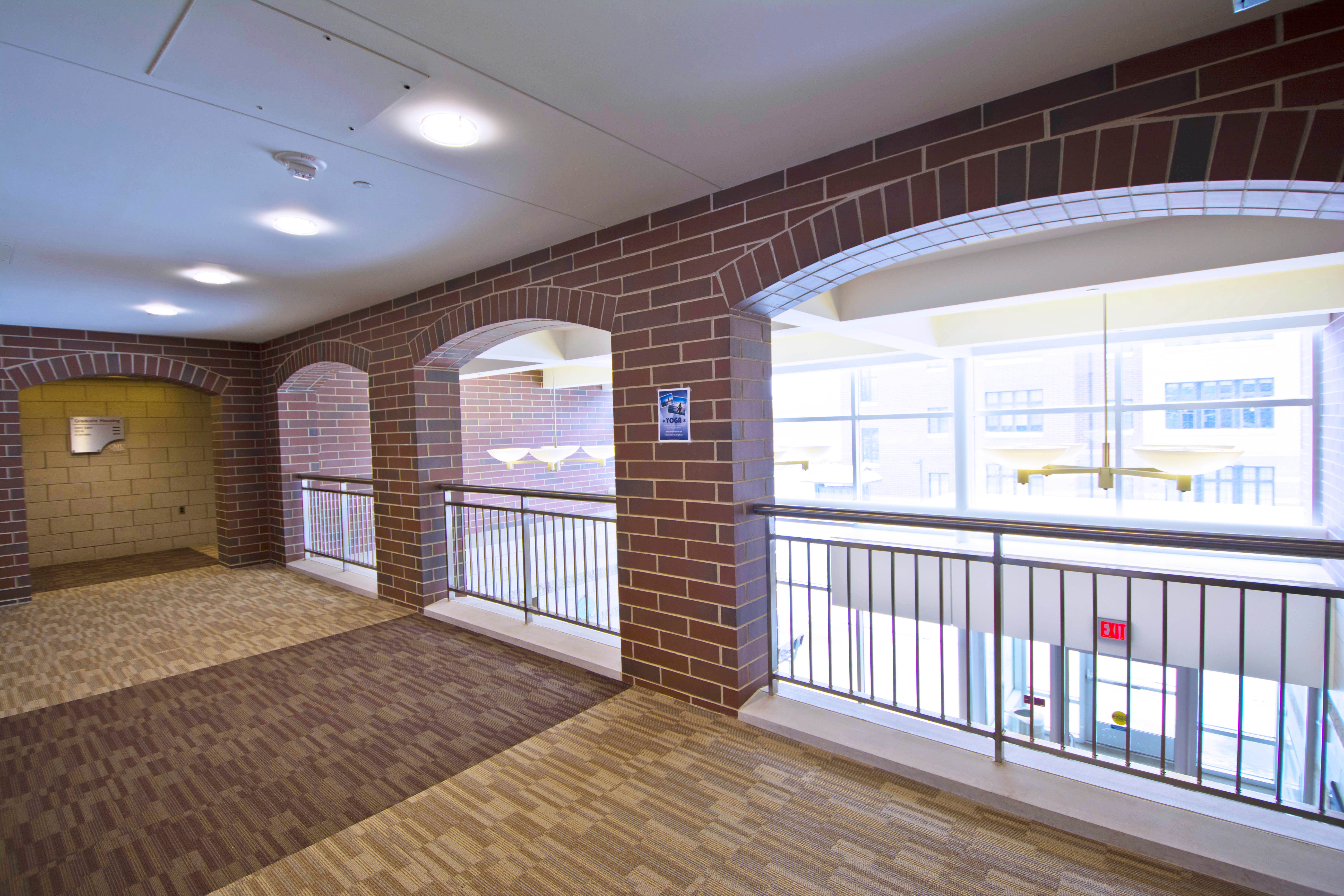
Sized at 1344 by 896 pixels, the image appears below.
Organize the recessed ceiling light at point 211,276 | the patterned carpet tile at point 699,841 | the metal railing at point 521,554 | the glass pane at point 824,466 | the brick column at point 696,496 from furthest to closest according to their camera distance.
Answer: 1. the glass pane at point 824,466
2. the recessed ceiling light at point 211,276
3. the metal railing at point 521,554
4. the brick column at point 696,496
5. the patterned carpet tile at point 699,841

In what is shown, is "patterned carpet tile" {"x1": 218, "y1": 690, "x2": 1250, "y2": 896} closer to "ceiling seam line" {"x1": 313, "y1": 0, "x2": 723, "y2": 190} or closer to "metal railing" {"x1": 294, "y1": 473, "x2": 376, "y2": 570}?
"ceiling seam line" {"x1": 313, "y1": 0, "x2": 723, "y2": 190}

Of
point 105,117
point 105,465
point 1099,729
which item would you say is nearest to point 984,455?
point 105,117

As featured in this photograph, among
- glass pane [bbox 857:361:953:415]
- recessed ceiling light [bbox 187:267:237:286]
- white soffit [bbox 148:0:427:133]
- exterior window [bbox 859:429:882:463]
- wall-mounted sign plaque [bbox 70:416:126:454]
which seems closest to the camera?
white soffit [bbox 148:0:427:133]

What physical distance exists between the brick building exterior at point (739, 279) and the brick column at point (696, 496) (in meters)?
0.01

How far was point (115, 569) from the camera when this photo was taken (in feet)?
20.1

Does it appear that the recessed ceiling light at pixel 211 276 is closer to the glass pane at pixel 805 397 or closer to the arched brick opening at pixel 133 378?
the arched brick opening at pixel 133 378

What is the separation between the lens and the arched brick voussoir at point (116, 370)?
15.8 feet

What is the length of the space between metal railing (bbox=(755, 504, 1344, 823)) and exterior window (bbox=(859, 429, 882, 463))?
2.49 metres

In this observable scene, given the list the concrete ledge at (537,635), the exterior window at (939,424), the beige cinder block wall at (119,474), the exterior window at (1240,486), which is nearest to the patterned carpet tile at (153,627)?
the concrete ledge at (537,635)

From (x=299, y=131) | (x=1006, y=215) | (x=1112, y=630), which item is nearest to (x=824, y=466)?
(x=1112, y=630)

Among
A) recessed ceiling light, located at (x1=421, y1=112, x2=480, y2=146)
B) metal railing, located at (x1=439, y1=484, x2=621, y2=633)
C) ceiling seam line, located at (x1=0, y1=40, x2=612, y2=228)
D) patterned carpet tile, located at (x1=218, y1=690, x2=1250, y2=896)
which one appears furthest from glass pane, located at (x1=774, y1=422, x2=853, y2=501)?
recessed ceiling light, located at (x1=421, y1=112, x2=480, y2=146)

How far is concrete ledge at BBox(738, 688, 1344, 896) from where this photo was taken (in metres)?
1.53

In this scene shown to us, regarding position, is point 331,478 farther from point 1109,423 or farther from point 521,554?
point 1109,423

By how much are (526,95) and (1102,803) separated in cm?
281
